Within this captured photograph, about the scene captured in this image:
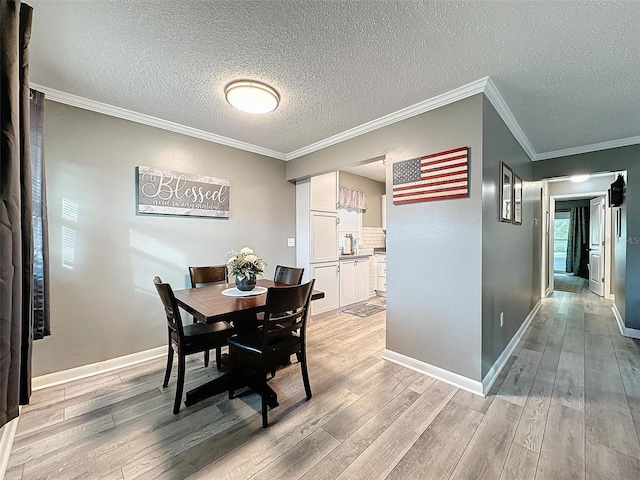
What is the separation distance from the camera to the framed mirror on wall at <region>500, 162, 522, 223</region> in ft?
7.98

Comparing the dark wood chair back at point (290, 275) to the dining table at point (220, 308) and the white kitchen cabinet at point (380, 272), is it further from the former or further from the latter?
the white kitchen cabinet at point (380, 272)

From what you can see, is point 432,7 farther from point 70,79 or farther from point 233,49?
point 70,79

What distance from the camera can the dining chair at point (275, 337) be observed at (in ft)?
5.58

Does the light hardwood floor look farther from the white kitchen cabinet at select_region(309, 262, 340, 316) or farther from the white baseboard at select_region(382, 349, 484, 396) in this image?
the white kitchen cabinet at select_region(309, 262, 340, 316)

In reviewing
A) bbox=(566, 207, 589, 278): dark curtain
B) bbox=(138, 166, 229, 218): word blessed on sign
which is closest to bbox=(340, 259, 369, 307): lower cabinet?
bbox=(138, 166, 229, 218): word blessed on sign

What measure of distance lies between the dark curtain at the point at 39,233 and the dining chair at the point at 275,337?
128cm

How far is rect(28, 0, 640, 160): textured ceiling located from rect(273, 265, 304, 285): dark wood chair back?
1554mm

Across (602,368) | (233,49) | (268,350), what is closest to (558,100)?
(602,368)

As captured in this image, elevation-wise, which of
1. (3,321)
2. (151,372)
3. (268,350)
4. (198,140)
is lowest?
(151,372)

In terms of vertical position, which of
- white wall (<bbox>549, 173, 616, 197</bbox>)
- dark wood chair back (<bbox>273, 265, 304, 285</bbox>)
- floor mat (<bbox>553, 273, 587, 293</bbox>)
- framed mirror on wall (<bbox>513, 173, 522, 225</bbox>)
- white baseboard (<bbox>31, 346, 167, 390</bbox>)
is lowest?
floor mat (<bbox>553, 273, 587, 293</bbox>)

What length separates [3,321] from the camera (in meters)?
0.80

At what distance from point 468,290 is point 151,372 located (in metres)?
2.83

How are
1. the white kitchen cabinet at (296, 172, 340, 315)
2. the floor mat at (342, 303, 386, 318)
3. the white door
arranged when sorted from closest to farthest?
the white kitchen cabinet at (296, 172, 340, 315)
the floor mat at (342, 303, 386, 318)
the white door

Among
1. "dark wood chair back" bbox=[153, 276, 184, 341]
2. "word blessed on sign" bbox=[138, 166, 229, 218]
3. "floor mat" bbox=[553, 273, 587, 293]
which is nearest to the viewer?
"dark wood chair back" bbox=[153, 276, 184, 341]
